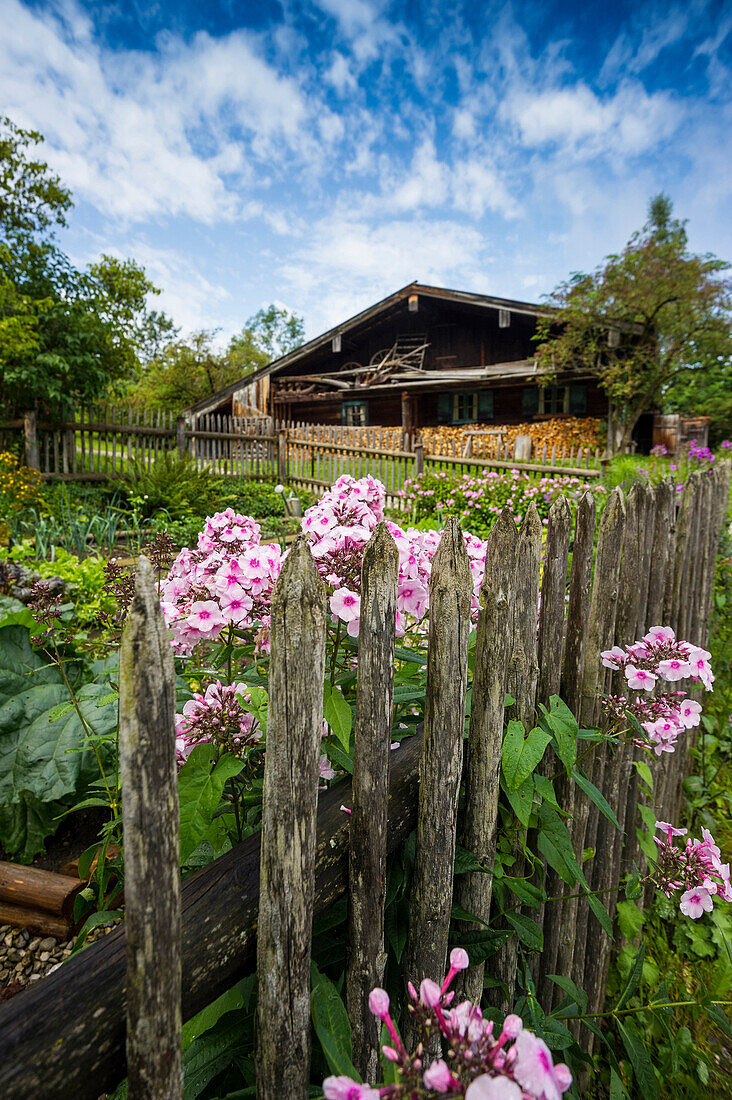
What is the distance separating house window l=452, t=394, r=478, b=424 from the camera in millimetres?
16234

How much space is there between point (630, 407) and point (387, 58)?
51.0ft

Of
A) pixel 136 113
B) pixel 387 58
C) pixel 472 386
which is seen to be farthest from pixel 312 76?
pixel 472 386

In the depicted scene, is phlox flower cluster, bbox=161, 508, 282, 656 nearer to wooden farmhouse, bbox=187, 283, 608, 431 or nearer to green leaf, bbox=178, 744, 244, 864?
green leaf, bbox=178, 744, 244, 864

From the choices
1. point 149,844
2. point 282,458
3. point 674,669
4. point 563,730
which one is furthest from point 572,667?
point 282,458

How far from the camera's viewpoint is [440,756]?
2.91ft

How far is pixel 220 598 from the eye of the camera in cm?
101

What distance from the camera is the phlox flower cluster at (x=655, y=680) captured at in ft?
4.15

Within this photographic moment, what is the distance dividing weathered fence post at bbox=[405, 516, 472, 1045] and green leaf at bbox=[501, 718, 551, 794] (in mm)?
139

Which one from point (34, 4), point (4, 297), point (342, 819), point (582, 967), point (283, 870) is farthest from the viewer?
point (34, 4)

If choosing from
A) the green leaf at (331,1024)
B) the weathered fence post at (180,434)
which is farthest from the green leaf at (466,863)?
the weathered fence post at (180,434)

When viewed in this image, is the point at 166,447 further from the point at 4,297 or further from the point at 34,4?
the point at 34,4

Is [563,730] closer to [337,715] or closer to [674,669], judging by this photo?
[674,669]

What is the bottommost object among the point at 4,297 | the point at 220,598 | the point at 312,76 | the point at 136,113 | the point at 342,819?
the point at 342,819

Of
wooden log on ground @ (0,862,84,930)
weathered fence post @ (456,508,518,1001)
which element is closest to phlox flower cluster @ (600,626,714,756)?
weathered fence post @ (456,508,518,1001)
